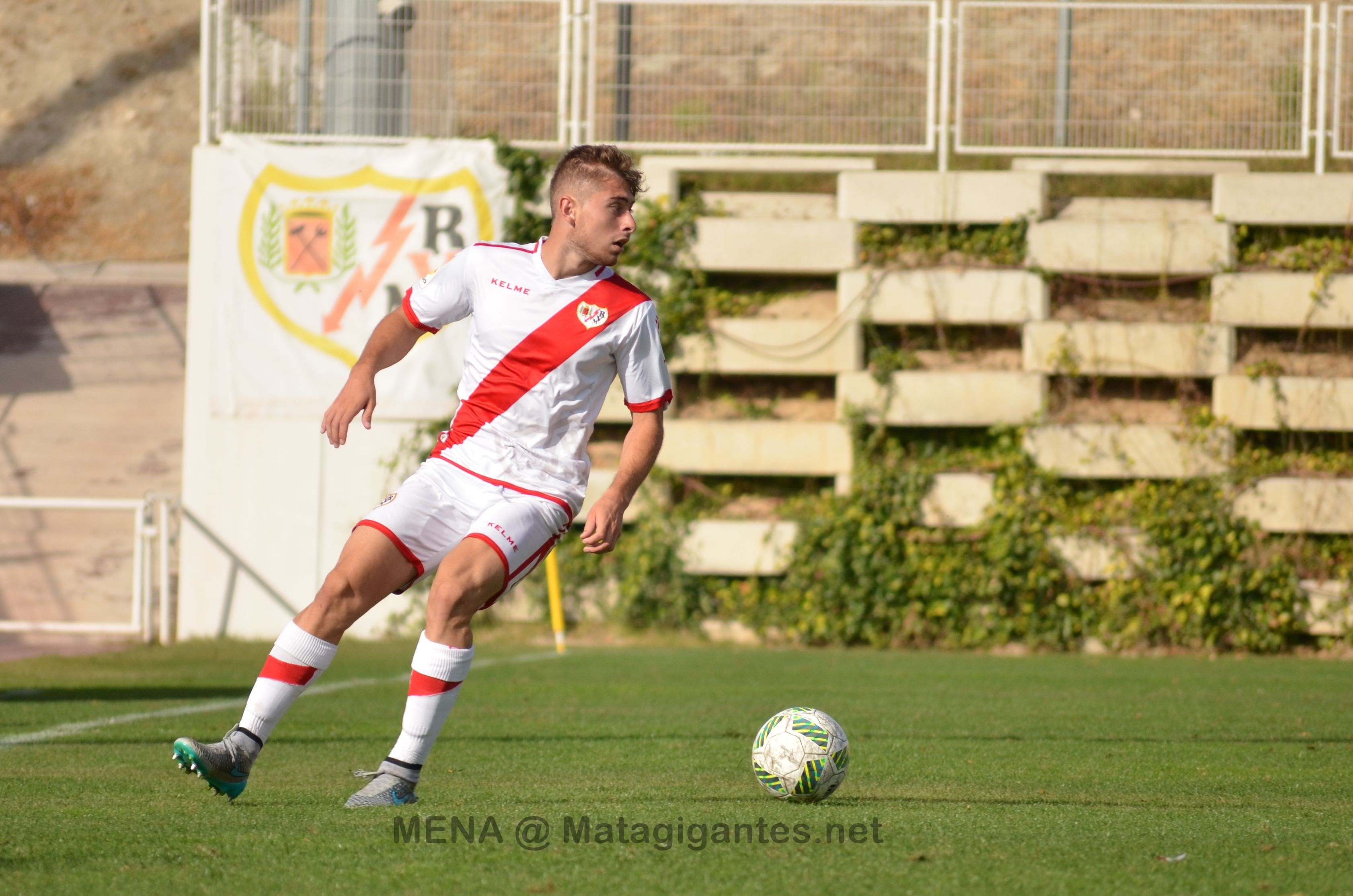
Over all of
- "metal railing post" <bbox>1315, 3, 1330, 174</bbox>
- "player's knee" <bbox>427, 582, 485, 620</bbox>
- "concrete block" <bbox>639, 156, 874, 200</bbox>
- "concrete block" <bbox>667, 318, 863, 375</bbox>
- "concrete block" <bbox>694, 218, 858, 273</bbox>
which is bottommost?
"player's knee" <bbox>427, 582, 485, 620</bbox>

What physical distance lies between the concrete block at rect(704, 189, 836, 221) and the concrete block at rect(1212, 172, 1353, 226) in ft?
11.8

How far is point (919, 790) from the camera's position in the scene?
5270 mm

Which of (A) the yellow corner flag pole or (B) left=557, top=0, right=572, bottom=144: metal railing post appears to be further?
(B) left=557, top=0, right=572, bottom=144: metal railing post

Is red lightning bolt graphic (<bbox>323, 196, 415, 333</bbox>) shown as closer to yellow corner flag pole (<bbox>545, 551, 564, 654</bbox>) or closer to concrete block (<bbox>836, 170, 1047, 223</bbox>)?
yellow corner flag pole (<bbox>545, 551, 564, 654</bbox>)

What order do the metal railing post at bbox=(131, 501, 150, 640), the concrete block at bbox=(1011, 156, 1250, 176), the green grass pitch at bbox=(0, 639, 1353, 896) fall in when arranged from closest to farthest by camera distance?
the green grass pitch at bbox=(0, 639, 1353, 896)
the metal railing post at bbox=(131, 501, 150, 640)
the concrete block at bbox=(1011, 156, 1250, 176)

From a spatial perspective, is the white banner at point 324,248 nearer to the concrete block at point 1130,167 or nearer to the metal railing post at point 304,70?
the metal railing post at point 304,70

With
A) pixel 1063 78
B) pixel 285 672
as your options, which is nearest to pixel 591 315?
pixel 285 672

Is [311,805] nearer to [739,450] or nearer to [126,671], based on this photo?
[126,671]

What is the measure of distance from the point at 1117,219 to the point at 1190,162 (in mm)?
998

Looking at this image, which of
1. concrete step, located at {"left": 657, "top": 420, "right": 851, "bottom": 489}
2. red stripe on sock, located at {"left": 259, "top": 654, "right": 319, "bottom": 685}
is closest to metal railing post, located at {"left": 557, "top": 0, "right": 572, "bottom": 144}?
concrete step, located at {"left": 657, "top": 420, "right": 851, "bottom": 489}

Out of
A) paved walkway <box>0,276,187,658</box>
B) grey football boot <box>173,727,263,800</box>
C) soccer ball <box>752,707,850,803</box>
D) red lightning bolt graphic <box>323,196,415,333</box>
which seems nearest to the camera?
grey football boot <box>173,727,263,800</box>

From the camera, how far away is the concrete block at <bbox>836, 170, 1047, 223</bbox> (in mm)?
13891

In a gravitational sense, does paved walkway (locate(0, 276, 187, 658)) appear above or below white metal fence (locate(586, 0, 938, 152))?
below

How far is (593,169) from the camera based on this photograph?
16.4ft
